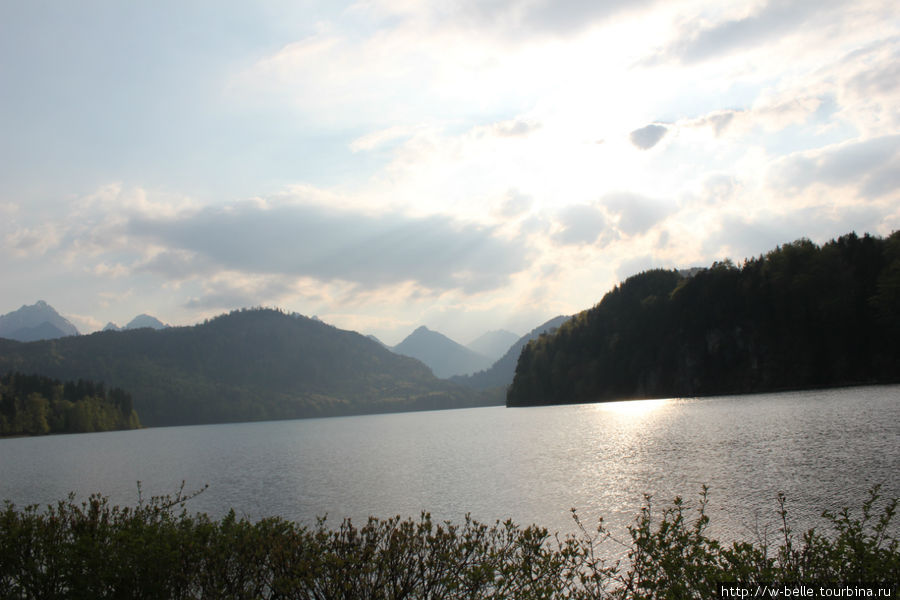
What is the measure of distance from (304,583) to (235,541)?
205 cm

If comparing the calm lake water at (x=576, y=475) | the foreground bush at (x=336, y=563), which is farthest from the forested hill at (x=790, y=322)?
the foreground bush at (x=336, y=563)

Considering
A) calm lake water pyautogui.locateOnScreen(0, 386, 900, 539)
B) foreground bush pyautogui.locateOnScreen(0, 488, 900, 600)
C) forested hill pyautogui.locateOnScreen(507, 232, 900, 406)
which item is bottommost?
calm lake water pyautogui.locateOnScreen(0, 386, 900, 539)

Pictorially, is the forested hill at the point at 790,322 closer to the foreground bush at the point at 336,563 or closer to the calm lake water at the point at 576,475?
the calm lake water at the point at 576,475

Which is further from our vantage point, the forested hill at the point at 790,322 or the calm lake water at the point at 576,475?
the forested hill at the point at 790,322

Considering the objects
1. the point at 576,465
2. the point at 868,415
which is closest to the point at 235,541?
the point at 576,465

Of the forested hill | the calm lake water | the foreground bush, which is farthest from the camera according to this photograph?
the forested hill

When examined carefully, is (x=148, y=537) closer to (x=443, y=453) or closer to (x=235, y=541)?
(x=235, y=541)

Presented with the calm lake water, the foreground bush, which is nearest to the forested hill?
the calm lake water

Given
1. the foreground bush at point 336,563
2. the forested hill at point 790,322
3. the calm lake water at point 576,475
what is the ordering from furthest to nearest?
the forested hill at point 790,322
the calm lake water at point 576,475
the foreground bush at point 336,563

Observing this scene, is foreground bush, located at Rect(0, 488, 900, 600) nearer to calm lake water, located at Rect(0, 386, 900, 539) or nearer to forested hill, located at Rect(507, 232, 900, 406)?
calm lake water, located at Rect(0, 386, 900, 539)

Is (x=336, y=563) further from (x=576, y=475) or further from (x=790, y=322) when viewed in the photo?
(x=790, y=322)

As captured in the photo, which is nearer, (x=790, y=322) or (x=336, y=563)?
(x=336, y=563)

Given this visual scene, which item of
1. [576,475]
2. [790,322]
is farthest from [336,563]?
[790,322]

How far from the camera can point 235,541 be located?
43.7 feet
